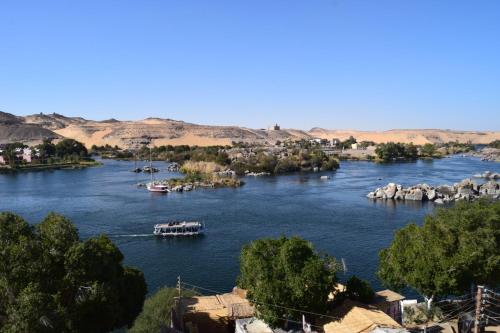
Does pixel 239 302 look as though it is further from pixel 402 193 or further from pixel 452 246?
pixel 402 193

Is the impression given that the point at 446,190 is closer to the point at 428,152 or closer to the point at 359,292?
the point at 359,292

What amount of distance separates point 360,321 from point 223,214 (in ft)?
65.7

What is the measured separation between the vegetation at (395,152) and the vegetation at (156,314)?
6099 cm

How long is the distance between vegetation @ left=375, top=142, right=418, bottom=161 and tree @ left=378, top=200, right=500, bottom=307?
57.9 meters

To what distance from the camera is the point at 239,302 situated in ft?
40.1

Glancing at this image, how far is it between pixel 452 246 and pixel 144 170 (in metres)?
47.4

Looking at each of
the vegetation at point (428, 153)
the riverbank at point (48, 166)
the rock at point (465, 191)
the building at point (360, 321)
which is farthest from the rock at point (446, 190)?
the riverbank at point (48, 166)

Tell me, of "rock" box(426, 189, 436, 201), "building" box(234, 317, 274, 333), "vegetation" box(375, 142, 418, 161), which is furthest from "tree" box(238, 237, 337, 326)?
"vegetation" box(375, 142, 418, 161)

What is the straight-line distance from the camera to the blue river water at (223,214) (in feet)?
65.7

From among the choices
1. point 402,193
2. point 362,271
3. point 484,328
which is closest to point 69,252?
point 484,328

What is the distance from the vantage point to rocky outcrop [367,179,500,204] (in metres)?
33.9

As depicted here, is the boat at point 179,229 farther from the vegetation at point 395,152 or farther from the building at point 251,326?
the vegetation at point 395,152

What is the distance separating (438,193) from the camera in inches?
1359

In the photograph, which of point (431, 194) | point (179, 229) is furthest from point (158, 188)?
point (431, 194)
